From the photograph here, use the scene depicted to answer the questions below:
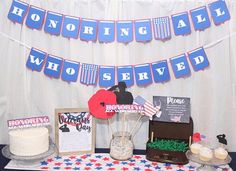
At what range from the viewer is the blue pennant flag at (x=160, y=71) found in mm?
1639

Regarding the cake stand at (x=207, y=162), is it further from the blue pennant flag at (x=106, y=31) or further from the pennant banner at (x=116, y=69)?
the blue pennant flag at (x=106, y=31)

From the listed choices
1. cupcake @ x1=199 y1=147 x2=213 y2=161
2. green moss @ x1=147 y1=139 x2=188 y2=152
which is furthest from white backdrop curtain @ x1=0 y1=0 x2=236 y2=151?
cupcake @ x1=199 y1=147 x2=213 y2=161

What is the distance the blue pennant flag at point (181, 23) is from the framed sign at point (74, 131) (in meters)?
0.60

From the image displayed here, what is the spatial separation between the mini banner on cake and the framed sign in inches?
15.7

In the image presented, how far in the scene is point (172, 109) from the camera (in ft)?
5.33

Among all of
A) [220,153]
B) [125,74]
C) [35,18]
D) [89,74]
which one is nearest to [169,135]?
[220,153]

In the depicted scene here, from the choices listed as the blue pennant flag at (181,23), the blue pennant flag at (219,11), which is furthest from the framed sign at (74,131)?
the blue pennant flag at (219,11)

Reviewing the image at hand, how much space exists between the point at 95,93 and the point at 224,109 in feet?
2.20

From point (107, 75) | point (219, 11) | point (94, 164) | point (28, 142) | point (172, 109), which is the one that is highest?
point (219, 11)

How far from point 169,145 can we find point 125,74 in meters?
0.41

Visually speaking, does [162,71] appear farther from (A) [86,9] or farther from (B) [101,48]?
(A) [86,9]

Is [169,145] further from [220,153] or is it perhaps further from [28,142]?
[28,142]

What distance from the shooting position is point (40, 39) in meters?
1.68

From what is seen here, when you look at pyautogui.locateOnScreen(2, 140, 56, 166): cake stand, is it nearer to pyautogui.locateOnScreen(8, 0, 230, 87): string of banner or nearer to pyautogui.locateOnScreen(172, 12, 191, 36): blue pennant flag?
pyautogui.locateOnScreen(8, 0, 230, 87): string of banner
